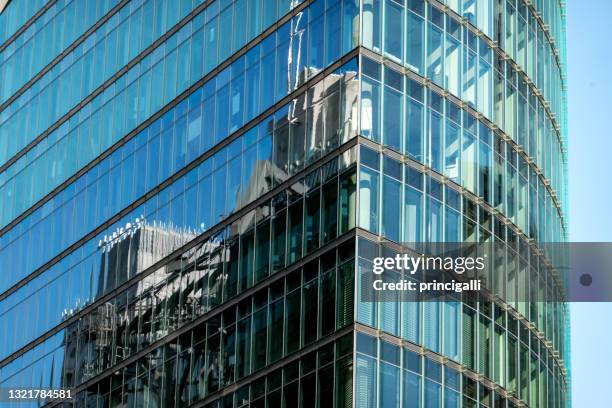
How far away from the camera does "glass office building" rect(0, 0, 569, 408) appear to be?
61.3 m

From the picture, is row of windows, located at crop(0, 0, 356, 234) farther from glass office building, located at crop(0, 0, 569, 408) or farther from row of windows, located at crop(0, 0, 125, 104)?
row of windows, located at crop(0, 0, 125, 104)

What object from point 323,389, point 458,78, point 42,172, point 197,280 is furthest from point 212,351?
point 42,172

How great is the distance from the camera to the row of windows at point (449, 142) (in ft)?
205

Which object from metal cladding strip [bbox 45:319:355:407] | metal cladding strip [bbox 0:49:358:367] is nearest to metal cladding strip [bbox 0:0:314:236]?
metal cladding strip [bbox 0:49:358:367]

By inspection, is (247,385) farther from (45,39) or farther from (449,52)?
(45,39)

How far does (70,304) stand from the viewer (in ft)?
255

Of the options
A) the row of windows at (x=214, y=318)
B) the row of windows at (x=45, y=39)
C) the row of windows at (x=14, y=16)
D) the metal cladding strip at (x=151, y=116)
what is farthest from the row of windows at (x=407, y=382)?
the row of windows at (x=14, y=16)

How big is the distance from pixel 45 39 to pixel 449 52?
1052 inches

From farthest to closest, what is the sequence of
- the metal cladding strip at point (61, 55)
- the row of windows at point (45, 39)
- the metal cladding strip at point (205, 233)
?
the row of windows at point (45, 39)
the metal cladding strip at point (61, 55)
the metal cladding strip at point (205, 233)

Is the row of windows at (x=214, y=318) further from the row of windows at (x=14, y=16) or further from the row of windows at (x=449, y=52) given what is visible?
the row of windows at (x=14, y=16)

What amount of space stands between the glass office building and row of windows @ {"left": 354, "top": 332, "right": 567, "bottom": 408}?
0.22 ft

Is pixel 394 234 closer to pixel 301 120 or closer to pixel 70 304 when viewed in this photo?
pixel 301 120

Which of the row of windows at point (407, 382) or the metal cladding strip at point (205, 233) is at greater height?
the metal cladding strip at point (205, 233)

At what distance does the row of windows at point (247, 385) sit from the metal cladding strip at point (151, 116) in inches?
392
